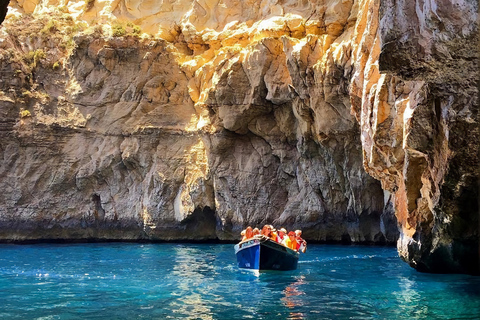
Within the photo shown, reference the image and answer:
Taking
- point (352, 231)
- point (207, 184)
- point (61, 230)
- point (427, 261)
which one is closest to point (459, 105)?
point (427, 261)

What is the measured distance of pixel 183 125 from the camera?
32688 mm

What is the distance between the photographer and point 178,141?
3262 centimetres

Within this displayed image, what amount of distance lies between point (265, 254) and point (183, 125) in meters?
14.6

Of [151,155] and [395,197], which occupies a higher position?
Result: [151,155]

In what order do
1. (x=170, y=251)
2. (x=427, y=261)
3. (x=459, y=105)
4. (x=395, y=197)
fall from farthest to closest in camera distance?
(x=170, y=251) → (x=395, y=197) → (x=427, y=261) → (x=459, y=105)

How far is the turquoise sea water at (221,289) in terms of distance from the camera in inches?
507

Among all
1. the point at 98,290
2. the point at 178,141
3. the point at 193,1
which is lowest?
the point at 98,290

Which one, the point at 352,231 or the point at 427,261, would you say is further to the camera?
the point at 352,231

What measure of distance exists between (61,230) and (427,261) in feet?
67.9

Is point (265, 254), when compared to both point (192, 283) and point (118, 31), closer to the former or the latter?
point (192, 283)

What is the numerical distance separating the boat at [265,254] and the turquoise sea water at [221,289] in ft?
1.31

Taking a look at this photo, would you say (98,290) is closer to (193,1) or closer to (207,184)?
(207,184)

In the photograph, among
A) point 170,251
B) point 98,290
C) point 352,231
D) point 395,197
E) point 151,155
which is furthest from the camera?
point 151,155

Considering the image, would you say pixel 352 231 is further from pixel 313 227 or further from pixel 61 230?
pixel 61 230
